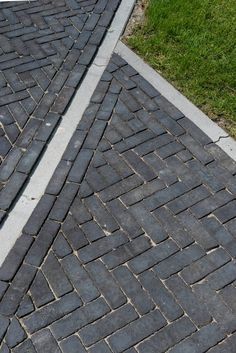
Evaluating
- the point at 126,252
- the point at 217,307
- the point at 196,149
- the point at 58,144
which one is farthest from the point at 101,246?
the point at 196,149

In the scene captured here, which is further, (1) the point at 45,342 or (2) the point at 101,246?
(2) the point at 101,246

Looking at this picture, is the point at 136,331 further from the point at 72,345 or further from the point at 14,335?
the point at 14,335

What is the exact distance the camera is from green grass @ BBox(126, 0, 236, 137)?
20.3 ft

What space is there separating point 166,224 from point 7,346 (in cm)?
182

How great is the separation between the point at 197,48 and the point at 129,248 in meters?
3.38

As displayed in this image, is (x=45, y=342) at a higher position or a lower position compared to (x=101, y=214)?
lower

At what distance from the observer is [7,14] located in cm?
721

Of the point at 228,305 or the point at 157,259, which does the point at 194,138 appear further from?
the point at 228,305

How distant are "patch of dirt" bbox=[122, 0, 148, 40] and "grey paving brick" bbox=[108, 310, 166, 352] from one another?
416 centimetres

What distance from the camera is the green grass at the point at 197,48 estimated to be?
6176mm

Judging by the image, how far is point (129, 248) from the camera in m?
4.65

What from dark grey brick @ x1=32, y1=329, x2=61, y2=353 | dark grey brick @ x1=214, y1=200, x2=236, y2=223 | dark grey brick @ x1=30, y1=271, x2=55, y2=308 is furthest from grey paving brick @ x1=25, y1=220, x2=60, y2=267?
dark grey brick @ x1=214, y1=200, x2=236, y2=223

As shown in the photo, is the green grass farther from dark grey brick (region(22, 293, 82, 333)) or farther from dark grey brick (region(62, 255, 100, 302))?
dark grey brick (region(22, 293, 82, 333))

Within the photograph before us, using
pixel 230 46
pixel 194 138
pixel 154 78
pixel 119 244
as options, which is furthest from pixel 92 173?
pixel 230 46
